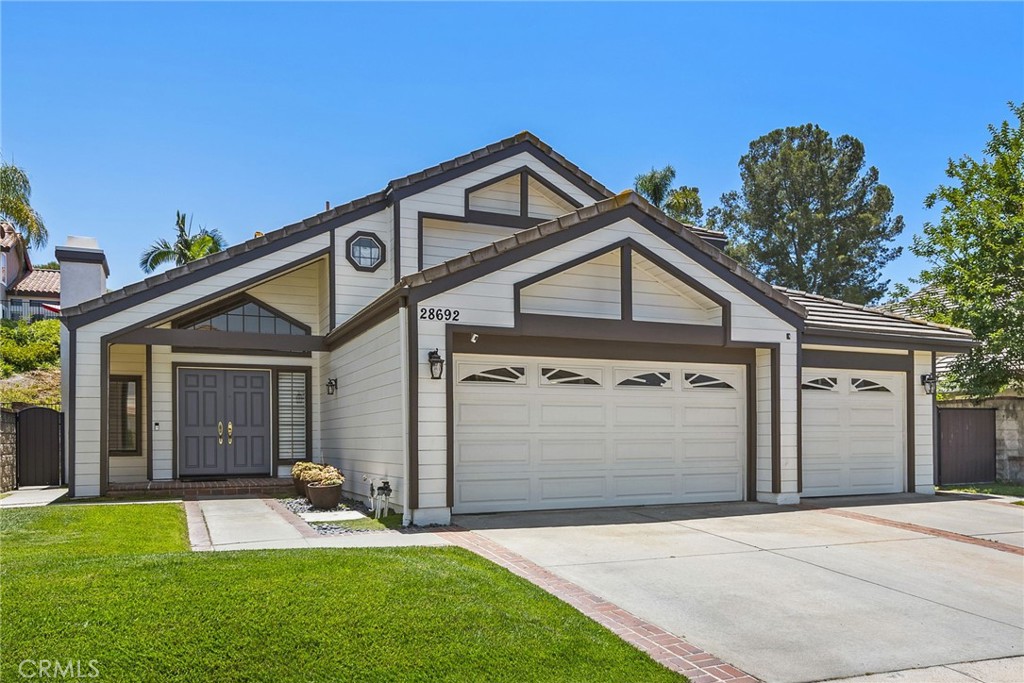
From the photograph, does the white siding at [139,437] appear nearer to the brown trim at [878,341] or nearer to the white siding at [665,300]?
the white siding at [665,300]

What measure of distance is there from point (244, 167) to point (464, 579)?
597 inches

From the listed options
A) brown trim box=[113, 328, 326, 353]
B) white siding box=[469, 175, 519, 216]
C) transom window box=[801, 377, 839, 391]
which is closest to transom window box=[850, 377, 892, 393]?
transom window box=[801, 377, 839, 391]

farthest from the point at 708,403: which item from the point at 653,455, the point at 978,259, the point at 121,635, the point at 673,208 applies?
the point at 673,208

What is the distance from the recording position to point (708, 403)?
1202 cm

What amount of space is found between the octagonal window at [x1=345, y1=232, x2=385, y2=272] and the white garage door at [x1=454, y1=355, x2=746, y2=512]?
440 centimetres

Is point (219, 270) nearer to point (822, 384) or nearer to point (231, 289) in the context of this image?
point (231, 289)

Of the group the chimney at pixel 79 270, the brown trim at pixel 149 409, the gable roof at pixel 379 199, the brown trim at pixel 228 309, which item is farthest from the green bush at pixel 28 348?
the gable roof at pixel 379 199

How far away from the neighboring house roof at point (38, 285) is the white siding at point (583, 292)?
3927 centimetres

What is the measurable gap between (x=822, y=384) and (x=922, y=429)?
2350 mm

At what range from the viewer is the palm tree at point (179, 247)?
99.3 feet

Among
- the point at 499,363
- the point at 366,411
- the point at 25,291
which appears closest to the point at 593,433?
the point at 499,363

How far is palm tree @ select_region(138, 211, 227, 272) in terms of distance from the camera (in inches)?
1192

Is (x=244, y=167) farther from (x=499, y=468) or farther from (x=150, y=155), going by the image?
(x=499, y=468)

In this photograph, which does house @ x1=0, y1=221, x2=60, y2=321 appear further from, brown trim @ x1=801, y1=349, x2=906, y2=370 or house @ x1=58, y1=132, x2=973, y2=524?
brown trim @ x1=801, y1=349, x2=906, y2=370
